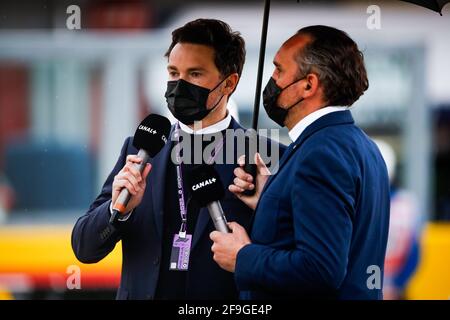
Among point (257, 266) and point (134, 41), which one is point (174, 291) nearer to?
point (257, 266)

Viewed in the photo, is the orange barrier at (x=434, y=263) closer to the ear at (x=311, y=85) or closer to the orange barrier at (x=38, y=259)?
the orange barrier at (x=38, y=259)

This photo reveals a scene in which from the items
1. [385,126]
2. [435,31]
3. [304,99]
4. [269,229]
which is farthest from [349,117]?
[435,31]

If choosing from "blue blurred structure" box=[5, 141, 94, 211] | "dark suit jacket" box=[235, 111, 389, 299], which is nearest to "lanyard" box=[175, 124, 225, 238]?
"dark suit jacket" box=[235, 111, 389, 299]

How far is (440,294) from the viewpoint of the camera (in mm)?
6496

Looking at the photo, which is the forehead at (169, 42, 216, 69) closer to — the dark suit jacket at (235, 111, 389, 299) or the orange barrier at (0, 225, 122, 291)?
the dark suit jacket at (235, 111, 389, 299)

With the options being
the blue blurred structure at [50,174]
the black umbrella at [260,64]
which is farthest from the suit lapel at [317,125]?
the blue blurred structure at [50,174]

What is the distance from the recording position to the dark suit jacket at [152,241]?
2812 mm

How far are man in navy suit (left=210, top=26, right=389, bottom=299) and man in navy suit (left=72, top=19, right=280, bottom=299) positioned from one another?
0.22 meters

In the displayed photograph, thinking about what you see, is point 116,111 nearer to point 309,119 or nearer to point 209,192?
point 209,192

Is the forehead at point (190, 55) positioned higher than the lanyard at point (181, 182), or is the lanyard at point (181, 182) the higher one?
the forehead at point (190, 55)

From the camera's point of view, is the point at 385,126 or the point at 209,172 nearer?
the point at 209,172

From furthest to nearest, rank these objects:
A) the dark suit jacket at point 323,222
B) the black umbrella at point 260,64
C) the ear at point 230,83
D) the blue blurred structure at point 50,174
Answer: the blue blurred structure at point 50,174 < the ear at point 230,83 < the black umbrella at point 260,64 < the dark suit jacket at point 323,222

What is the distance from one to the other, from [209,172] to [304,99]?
36cm
